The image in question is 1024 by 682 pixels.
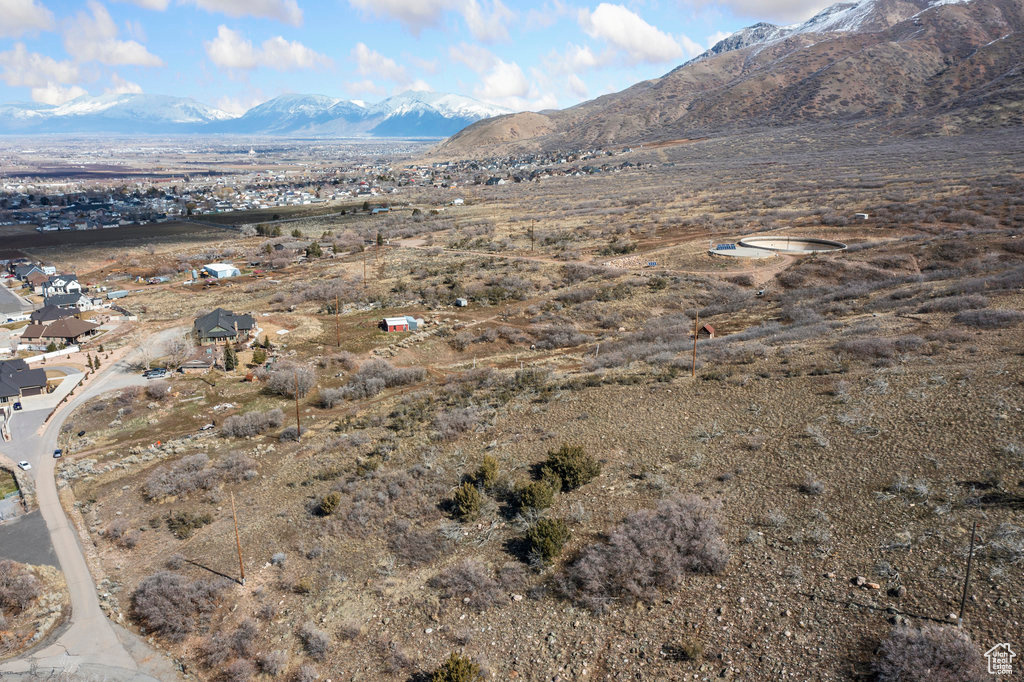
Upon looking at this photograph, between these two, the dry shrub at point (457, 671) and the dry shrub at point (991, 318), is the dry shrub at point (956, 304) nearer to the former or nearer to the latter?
the dry shrub at point (991, 318)

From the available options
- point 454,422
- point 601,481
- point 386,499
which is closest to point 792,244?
point 454,422

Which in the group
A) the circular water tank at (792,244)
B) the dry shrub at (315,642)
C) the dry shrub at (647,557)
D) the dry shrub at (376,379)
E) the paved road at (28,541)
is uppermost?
the circular water tank at (792,244)

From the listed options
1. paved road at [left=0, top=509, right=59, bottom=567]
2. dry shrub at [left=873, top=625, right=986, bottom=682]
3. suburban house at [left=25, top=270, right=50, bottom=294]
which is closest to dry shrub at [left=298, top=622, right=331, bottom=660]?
paved road at [left=0, top=509, right=59, bottom=567]

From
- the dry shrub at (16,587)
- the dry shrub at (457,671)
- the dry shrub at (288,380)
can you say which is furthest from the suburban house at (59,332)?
the dry shrub at (457,671)

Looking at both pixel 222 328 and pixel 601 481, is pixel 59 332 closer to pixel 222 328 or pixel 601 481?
pixel 222 328

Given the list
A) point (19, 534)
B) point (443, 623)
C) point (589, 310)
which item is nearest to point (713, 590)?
point (443, 623)
